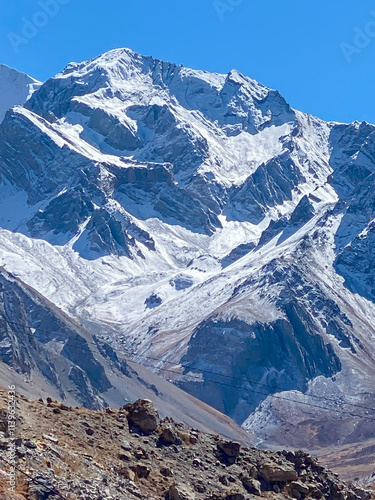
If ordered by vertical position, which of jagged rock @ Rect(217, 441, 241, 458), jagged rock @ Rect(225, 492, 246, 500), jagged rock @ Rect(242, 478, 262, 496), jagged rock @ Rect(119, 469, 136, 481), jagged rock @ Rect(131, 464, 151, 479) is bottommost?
jagged rock @ Rect(119, 469, 136, 481)

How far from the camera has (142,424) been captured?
138ft

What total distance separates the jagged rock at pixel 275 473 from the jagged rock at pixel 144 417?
14.4ft

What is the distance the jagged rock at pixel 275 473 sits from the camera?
42469 millimetres

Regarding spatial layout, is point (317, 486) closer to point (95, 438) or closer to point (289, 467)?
point (289, 467)

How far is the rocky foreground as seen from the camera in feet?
112

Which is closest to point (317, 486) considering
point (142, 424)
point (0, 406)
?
point (142, 424)

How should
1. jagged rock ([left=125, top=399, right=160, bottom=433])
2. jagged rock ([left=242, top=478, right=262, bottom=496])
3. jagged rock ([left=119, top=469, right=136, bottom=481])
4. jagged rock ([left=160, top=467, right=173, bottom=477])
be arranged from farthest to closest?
jagged rock ([left=125, top=399, right=160, bottom=433])
jagged rock ([left=242, top=478, right=262, bottom=496])
jagged rock ([left=160, top=467, right=173, bottom=477])
jagged rock ([left=119, top=469, right=136, bottom=481])

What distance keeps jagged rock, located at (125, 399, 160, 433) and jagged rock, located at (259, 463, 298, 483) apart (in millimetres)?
4377

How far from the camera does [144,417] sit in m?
42.2

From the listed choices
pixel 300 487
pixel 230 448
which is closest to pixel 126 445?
pixel 230 448

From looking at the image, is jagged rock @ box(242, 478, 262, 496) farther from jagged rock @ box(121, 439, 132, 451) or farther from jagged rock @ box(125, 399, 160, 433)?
jagged rock @ box(121, 439, 132, 451)

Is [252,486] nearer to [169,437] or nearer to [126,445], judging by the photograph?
[169,437]

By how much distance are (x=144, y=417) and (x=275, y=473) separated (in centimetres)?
534

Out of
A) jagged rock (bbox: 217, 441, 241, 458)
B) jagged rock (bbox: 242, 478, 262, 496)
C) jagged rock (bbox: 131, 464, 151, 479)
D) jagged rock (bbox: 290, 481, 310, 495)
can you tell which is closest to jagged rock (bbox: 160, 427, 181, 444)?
jagged rock (bbox: 217, 441, 241, 458)
